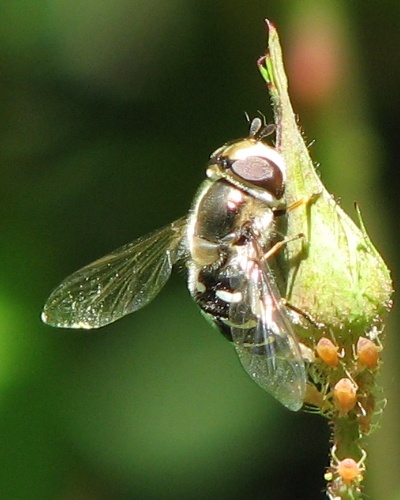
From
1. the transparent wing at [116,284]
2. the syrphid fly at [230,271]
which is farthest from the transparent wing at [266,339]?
the transparent wing at [116,284]

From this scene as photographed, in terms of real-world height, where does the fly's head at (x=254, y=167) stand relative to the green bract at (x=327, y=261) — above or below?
above

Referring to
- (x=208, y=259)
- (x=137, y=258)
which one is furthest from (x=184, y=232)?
(x=208, y=259)

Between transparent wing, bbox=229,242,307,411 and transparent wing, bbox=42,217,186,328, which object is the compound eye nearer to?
transparent wing, bbox=229,242,307,411

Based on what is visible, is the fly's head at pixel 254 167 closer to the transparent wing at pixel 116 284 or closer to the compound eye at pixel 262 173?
the compound eye at pixel 262 173

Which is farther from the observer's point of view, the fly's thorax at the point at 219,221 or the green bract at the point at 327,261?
the fly's thorax at the point at 219,221

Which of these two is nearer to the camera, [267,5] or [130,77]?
[267,5]

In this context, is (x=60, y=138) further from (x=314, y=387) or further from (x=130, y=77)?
(x=314, y=387)

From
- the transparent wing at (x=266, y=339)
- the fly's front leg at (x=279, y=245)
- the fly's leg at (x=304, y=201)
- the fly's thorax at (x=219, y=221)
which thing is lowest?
the transparent wing at (x=266, y=339)

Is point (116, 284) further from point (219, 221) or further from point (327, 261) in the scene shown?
point (327, 261)
